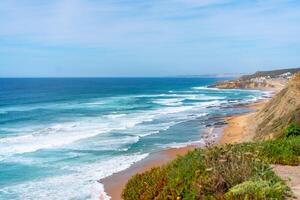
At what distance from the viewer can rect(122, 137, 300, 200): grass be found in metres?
8.14

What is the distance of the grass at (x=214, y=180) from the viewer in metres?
8.14

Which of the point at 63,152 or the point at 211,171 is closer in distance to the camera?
the point at 211,171

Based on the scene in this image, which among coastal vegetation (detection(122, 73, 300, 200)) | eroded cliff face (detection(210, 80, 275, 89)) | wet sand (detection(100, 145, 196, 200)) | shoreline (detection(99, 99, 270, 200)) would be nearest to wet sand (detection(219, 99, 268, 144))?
shoreline (detection(99, 99, 270, 200))

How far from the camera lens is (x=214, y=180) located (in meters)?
8.90

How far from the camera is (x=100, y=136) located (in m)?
37.6

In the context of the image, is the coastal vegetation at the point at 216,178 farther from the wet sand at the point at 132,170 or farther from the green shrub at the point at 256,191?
the wet sand at the point at 132,170

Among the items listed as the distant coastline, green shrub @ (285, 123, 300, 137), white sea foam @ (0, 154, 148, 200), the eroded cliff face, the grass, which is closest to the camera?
the grass

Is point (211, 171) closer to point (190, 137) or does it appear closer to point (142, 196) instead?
point (142, 196)

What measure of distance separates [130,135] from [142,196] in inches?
1068

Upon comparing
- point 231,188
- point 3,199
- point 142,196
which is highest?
point 231,188

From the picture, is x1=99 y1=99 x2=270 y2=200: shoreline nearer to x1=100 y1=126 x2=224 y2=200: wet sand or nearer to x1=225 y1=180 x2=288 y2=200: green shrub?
x1=100 y1=126 x2=224 y2=200: wet sand

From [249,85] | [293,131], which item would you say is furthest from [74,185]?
[249,85]

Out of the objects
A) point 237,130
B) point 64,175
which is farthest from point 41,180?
point 237,130

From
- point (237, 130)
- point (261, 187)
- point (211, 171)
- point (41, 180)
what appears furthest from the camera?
point (237, 130)
